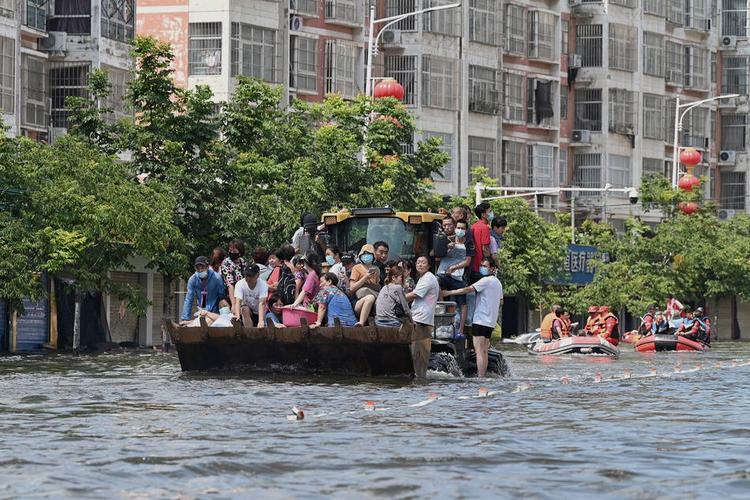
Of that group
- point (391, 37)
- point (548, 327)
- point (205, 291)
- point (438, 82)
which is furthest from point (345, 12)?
point (205, 291)

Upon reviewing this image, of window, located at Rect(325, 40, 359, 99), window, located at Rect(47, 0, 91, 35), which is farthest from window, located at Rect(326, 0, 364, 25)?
window, located at Rect(47, 0, 91, 35)

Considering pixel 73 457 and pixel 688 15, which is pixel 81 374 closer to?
pixel 73 457

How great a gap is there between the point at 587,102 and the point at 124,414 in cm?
→ 6455

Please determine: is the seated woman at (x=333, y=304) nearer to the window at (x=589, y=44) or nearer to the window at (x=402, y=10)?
the window at (x=402, y=10)

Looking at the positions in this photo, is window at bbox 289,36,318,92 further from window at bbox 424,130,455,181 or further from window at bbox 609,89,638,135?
window at bbox 609,89,638,135

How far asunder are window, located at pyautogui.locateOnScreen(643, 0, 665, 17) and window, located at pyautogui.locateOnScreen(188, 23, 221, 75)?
28183 mm

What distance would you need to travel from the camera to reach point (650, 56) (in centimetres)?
8619

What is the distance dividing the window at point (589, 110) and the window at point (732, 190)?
11540mm

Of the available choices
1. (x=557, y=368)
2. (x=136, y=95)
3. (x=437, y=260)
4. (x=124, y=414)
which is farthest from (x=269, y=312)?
(x=136, y=95)

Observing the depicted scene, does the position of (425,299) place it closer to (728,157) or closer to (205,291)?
(205,291)

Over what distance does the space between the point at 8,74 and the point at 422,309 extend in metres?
26.9

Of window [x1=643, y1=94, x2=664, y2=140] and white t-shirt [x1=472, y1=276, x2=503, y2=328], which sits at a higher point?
window [x1=643, y1=94, x2=664, y2=140]

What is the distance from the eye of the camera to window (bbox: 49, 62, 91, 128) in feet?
179

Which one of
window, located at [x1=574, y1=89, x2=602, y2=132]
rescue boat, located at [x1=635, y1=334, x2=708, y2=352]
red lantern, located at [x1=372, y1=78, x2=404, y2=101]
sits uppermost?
window, located at [x1=574, y1=89, x2=602, y2=132]
